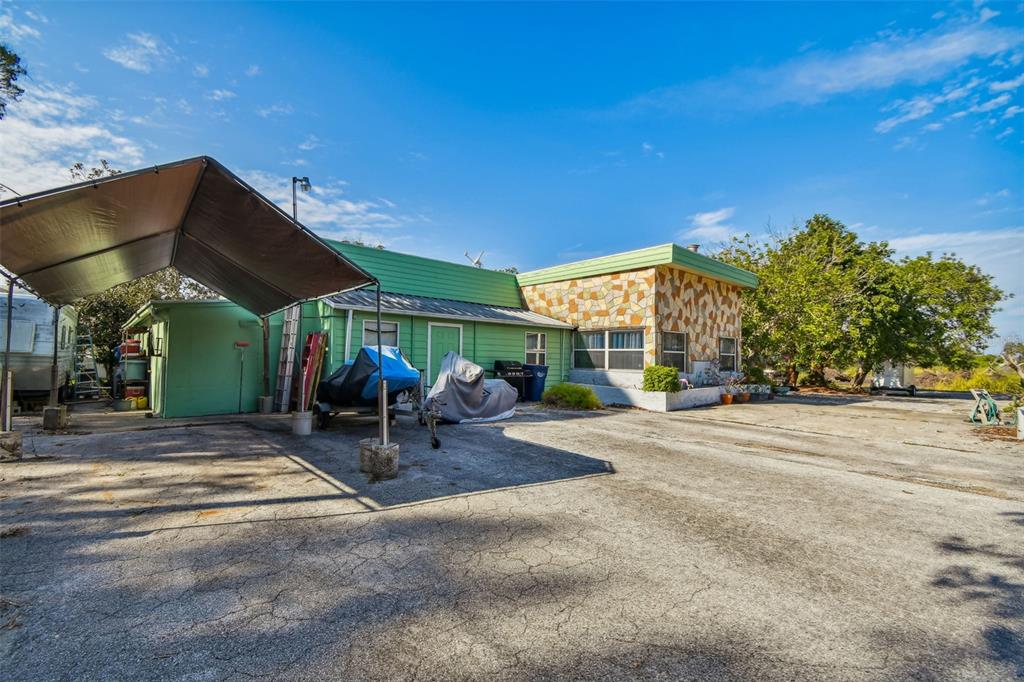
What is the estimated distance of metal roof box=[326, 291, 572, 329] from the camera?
1136 cm

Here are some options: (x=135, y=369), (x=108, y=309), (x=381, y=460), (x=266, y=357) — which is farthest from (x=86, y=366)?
(x=381, y=460)

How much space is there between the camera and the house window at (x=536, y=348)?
15.5m

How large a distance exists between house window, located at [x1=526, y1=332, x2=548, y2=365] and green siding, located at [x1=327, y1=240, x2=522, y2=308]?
7.37ft

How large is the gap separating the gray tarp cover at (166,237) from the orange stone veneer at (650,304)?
10086 millimetres

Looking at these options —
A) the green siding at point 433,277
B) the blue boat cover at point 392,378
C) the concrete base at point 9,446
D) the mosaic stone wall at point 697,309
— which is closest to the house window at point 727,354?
the mosaic stone wall at point 697,309

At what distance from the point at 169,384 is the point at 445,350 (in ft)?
21.1

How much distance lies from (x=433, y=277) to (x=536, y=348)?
4.24m

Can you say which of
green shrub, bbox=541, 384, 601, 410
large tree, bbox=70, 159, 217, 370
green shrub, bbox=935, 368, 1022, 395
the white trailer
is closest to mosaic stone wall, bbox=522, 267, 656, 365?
green shrub, bbox=541, 384, 601, 410

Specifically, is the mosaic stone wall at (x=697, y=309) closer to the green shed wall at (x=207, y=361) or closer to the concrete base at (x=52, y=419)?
the green shed wall at (x=207, y=361)

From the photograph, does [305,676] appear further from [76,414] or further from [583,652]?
[76,414]

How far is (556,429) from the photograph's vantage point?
8.99 meters

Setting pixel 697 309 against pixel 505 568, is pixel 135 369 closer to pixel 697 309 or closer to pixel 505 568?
pixel 505 568

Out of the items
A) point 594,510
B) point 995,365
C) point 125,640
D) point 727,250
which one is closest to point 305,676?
point 125,640

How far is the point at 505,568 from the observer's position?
3.10 metres
